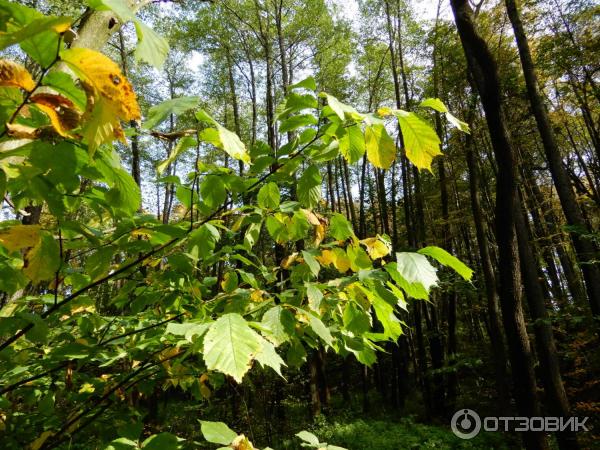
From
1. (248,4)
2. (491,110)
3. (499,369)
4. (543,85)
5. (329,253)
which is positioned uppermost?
(248,4)

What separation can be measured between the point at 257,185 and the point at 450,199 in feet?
46.7

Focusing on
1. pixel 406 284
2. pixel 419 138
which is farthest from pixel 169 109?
pixel 406 284

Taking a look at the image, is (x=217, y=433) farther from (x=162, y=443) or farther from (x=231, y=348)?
(x=231, y=348)

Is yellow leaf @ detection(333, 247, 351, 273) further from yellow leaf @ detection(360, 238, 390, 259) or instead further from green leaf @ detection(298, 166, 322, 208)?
green leaf @ detection(298, 166, 322, 208)

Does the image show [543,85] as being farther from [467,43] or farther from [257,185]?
[257,185]

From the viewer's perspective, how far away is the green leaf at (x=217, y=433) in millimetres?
714

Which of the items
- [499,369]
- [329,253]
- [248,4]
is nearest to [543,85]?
[499,369]

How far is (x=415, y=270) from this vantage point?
79 cm

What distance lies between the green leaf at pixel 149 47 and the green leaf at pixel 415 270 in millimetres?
602

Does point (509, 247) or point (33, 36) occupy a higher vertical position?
point (509, 247)

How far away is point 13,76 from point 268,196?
65 centimetres

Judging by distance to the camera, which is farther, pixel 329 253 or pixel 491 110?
pixel 491 110

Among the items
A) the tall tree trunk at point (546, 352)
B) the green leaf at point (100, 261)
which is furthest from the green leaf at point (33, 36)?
the tall tree trunk at point (546, 352)

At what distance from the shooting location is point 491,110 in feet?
8.83
